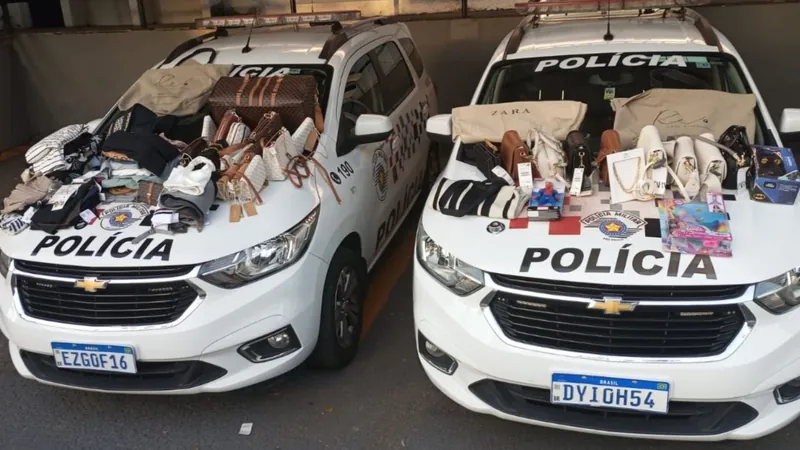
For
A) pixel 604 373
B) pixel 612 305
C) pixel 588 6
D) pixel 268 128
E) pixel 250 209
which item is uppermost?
pixel 588 6

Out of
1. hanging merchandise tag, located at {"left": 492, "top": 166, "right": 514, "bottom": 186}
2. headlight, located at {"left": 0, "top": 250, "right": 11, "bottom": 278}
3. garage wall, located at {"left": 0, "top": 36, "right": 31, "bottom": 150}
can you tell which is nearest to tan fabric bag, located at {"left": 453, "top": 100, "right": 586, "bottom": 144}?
hanging merchandise tag, located at {"left": 492, "top": 166, "right": 514, "bottom": 186}

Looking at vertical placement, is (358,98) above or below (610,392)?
above

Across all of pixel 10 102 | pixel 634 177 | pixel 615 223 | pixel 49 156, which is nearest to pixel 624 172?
pixel 634 177

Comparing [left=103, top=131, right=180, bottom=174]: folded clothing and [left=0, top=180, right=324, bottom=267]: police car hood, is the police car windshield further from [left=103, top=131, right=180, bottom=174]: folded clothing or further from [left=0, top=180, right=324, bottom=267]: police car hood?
[left=103, top=131, right=180, bottom=174]: folded clothing

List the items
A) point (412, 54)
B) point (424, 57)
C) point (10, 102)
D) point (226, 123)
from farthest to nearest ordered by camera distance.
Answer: point (10, 102), point (424, 57), point (412, 54), point (226, 123)

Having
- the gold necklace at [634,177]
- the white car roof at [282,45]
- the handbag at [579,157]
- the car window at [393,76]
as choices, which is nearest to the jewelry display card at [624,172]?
the gold necklace at [634,177]

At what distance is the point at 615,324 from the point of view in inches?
105

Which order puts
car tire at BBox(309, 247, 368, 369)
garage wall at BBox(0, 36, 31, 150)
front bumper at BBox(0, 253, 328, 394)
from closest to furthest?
1. front bumper at BBox(0, 253, 328, 394)
2. car tire at BBox(309, 247, 368, 369)
3. garage wall at BBox(0, 36, 31, 150)

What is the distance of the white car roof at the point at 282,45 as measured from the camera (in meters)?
4.56

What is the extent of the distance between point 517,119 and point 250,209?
1.53 meters

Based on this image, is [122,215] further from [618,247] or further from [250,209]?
[618,247]

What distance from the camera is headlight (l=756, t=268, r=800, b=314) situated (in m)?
2.62

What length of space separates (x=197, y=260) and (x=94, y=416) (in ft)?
3.74

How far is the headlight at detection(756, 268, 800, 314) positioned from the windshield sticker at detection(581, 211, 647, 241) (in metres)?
0.53
